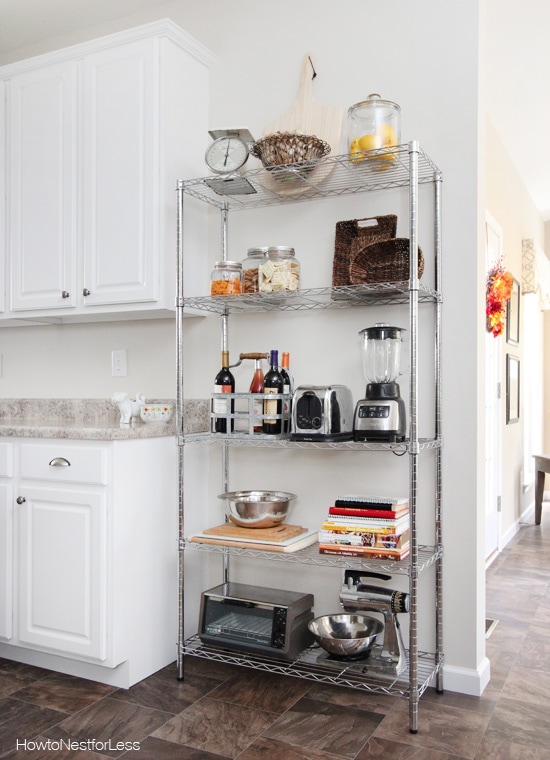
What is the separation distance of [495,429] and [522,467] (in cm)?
138

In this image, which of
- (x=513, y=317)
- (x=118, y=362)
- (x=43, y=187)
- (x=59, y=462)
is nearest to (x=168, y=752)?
(x=59, y=462)

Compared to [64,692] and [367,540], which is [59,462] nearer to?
[64,692]

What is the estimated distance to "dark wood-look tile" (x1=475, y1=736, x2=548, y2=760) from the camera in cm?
197

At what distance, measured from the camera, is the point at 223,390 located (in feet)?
8.67

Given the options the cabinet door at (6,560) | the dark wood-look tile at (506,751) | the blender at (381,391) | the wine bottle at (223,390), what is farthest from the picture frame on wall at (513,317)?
the cabinet door at (6,560)

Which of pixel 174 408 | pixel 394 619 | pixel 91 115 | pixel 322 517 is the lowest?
pixel 394 619

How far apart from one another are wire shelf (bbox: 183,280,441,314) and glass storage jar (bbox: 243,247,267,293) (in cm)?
5

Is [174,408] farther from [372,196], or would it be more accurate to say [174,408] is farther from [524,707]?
[524,707]

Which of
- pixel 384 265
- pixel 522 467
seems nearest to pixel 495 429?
pixel 522 467

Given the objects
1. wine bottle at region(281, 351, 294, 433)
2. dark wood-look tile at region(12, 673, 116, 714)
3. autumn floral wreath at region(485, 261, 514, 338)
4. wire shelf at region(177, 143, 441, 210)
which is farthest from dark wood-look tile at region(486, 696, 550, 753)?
autumn floral wreath at region(485, 261, 514, 338)

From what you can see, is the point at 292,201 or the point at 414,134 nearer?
the point at 414,134

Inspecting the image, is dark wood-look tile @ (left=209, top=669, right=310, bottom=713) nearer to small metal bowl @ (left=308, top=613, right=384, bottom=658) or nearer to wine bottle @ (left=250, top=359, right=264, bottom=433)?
small metal bowl @ (left=308, top=613, right=384, bottom=658)

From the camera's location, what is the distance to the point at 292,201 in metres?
2.75

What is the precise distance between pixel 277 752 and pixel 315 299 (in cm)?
151
